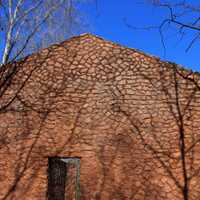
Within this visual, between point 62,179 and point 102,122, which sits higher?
point 102,122

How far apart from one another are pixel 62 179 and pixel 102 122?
3121 mm

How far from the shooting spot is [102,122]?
11703 millimetres

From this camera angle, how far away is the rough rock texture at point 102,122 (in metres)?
11.2

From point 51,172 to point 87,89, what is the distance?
223cm

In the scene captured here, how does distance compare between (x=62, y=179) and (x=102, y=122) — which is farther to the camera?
(x=62, y=179)

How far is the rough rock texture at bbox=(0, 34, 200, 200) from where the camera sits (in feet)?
36.8

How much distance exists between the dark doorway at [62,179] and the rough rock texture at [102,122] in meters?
0.32

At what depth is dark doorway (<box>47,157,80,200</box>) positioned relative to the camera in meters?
11.9

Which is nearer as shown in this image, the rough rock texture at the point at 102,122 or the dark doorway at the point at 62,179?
the rough rock texture at the point at 102,122

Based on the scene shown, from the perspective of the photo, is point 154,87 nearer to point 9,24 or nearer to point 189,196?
point 189,196

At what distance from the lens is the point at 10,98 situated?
12.3 m

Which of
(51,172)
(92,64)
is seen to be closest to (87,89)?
(92,64)

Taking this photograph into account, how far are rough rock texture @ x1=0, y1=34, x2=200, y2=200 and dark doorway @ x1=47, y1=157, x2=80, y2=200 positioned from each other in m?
0.32

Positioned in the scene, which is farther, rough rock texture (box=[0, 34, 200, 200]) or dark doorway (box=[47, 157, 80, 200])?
dark doorway (box=[47, 157, 80, 200])
